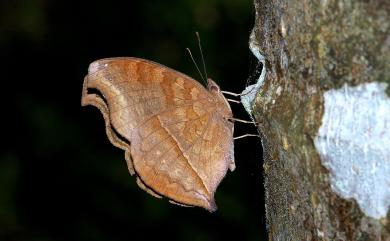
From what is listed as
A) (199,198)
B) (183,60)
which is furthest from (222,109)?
(183,60)

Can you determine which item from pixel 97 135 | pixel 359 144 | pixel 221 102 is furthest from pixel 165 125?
pixel 97 135

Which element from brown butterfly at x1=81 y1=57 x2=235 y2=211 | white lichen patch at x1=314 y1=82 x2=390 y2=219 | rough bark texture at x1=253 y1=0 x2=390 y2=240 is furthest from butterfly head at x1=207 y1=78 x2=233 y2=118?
white lichen patch at x1=314 y1=82 x2=390 y2=219

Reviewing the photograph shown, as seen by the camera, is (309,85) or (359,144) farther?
(309,85)

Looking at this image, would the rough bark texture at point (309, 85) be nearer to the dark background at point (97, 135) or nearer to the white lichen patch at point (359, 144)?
the white lichen patch at point (359, 144)

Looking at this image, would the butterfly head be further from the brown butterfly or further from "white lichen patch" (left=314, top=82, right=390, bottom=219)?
"white lichen patch" (left=314, top=82, right=390, bottom=219)

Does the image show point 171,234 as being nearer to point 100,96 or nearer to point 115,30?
point 115,30

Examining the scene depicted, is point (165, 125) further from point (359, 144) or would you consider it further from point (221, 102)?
point (359, 144)
